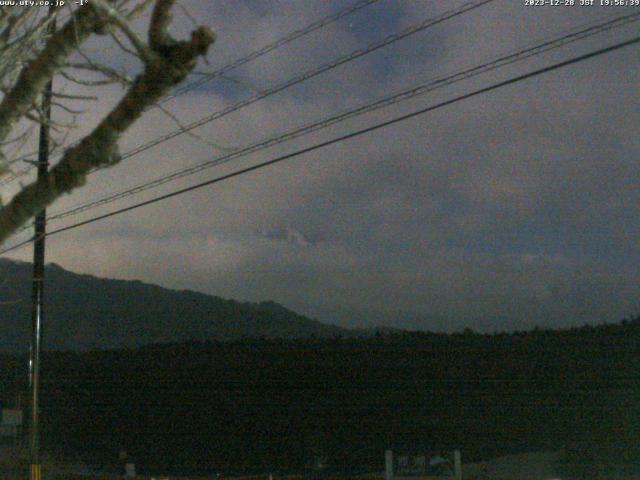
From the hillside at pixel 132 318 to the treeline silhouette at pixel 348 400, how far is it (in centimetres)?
1700

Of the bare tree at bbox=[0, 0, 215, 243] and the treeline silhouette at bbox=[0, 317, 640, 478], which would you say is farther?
the treeline silhouette at bbox=[0, 317, 640, 478]

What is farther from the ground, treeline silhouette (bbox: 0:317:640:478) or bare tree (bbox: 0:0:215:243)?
bare tree (bbox: 0:0:215:243)

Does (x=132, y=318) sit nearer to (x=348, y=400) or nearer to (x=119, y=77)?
(x=348, y=400)

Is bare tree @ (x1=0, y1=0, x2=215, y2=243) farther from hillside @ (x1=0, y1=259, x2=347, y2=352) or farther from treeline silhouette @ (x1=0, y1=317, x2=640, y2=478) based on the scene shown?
hillside @ (x1=0, y1=259, x2=347, y2=352)

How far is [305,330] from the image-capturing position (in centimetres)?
4450

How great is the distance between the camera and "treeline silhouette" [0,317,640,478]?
62.2 feet

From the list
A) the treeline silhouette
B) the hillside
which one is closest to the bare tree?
the treeline silhouette

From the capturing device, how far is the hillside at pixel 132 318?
4712 centimetres

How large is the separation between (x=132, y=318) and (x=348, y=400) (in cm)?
3482

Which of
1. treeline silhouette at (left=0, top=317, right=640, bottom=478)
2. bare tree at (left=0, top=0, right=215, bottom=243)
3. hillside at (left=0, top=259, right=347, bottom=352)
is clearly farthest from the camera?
hillside at (left=0, top=259, right=347, bottom=352)

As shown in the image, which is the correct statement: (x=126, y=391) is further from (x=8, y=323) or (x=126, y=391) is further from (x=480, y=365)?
(x=8, y=323)

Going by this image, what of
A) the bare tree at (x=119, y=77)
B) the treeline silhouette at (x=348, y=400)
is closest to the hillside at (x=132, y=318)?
the treeline silhouette at (x=348, y=400)

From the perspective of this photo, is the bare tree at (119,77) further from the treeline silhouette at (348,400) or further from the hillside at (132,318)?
the hillside at (132,318)

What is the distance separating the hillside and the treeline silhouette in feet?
55.8
